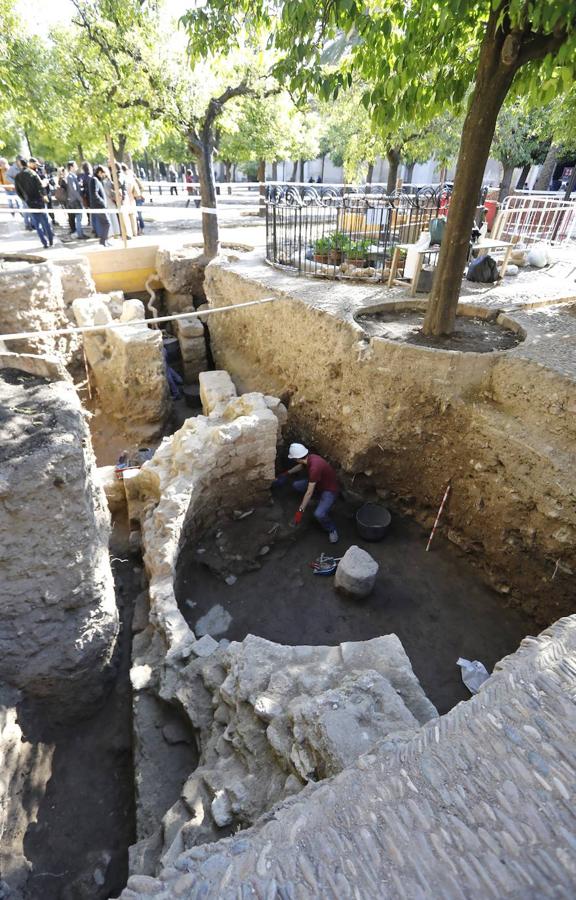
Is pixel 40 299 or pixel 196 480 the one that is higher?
pixel 40 299

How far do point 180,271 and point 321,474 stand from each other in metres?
7.47

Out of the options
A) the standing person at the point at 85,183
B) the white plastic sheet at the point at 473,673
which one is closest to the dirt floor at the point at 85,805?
the white plastic sheet at the point at 473,673

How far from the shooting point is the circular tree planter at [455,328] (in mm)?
6715

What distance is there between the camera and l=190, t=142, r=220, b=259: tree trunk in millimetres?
10500

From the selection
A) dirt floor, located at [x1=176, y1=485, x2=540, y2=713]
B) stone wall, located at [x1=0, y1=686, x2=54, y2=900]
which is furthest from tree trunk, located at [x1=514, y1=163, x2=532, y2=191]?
stone wall, located at [x1=0, y1=686, x2=54, y2=900]

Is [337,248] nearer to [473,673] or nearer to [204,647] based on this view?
[473,673]

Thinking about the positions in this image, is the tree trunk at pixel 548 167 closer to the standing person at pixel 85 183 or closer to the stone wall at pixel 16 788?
the standing person at pixel 85 183

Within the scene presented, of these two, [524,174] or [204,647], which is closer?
[204,647]

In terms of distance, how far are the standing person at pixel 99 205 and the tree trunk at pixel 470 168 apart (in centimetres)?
914

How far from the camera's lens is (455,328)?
7301mm

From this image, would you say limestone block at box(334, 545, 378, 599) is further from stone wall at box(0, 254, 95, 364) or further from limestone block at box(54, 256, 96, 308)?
limestone block at box(54, 256, 96, 308)

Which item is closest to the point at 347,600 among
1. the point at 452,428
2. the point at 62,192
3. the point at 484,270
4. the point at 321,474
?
the point at 321,474

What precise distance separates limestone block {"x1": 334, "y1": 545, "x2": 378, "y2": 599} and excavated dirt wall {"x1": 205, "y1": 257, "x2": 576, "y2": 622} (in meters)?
1.52

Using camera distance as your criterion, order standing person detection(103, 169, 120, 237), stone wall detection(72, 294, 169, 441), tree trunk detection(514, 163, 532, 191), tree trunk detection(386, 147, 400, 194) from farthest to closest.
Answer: tree trunk detection(514, 163, 532, 191) < tree trunk detection(386, 147, 400, 194) < standing person detection(103, 169, 120, 237) < stone wall detection(72, 294, 169, 441)
